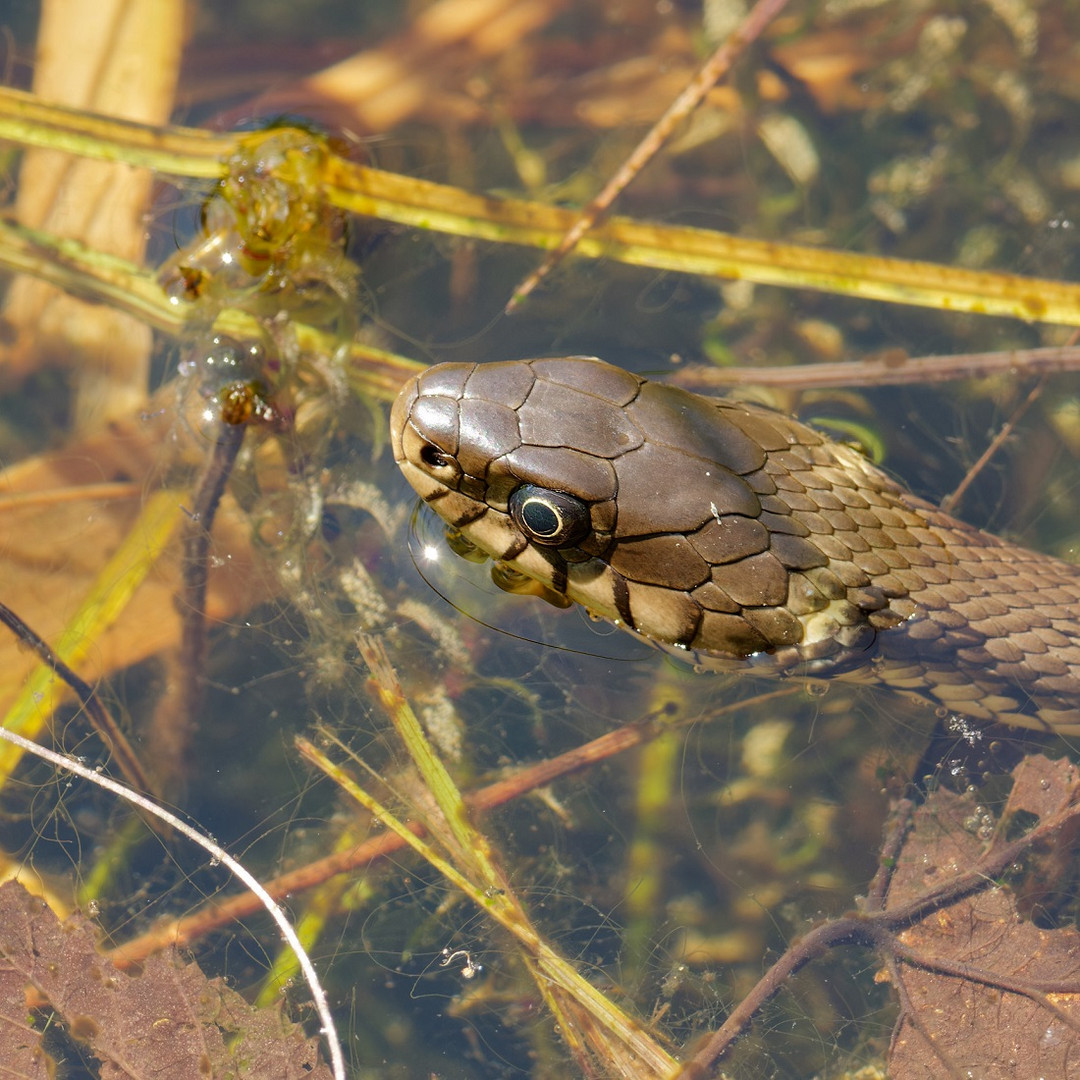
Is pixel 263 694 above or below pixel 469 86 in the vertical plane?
below

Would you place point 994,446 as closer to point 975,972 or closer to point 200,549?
point 975,972

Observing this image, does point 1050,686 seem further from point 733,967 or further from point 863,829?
point 733,967

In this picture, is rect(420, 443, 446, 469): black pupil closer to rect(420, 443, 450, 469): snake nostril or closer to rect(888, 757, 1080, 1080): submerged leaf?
rect(420, 443, 450, 469): snake nostril

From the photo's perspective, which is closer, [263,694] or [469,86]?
[263,694]

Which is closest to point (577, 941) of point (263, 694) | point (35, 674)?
point (263, 694)

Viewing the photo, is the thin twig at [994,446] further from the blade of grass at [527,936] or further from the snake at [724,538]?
the blade of grass at [527,936]

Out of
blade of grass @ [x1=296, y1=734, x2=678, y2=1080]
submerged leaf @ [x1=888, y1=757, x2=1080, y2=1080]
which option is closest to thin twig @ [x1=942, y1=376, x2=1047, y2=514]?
submerged leaf @ [x1=888, y1=757, x2=1080, y2=1080]

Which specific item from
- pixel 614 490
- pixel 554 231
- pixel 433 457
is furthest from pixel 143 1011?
pixel 554 231
